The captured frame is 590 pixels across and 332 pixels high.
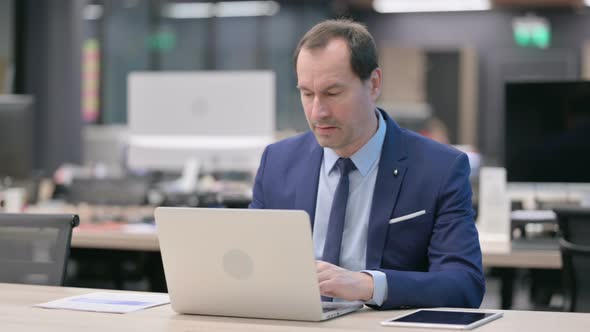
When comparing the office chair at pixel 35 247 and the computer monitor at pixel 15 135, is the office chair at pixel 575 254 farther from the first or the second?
the computer monitor at pixel 15 135

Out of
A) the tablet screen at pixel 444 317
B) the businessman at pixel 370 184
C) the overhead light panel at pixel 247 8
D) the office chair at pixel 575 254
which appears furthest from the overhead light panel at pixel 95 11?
the tablet screen at pixel 444 317

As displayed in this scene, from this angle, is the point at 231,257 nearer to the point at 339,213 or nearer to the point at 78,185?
the point at 339,213

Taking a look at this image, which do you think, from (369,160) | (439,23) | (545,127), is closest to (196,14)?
(439,23)

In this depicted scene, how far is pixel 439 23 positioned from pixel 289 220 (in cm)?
1247

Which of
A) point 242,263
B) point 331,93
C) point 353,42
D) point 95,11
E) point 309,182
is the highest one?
point 95,11

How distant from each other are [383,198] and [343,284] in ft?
1.41

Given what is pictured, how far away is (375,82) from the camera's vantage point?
2.53m

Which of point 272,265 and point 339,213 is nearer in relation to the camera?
point 272,265

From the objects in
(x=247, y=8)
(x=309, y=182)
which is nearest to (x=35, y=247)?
(x=309, y=182)

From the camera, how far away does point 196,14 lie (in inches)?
567

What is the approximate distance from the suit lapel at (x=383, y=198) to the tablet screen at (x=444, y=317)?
1.11 feet

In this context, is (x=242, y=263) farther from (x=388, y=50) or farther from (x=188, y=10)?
(x=188, y=10)

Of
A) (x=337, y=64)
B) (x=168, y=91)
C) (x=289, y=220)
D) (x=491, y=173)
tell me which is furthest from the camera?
(x=168, y=91)

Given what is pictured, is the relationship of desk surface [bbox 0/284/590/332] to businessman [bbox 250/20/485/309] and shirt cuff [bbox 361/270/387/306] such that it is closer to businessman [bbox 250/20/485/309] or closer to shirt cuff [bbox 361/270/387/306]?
shirt cuff [bbox 361/270/387/306]
